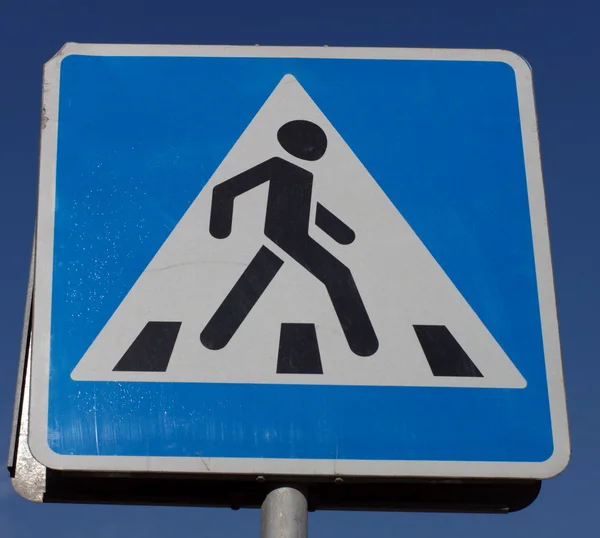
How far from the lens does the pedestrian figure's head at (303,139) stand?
6.84 feet

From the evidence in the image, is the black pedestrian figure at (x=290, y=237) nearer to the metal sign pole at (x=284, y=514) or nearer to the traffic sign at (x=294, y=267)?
the traffic sign at (x=294, y=267)

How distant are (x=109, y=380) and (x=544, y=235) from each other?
82 cm

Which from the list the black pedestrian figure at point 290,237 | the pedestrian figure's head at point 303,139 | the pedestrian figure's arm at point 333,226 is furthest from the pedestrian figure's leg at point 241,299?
the pedestrian figure's head at point 303,139

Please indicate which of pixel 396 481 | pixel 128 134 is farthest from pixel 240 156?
pixel 396 481

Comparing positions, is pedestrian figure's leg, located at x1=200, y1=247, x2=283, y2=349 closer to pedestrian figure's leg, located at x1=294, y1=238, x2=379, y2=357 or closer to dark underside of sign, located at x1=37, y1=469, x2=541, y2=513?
pedestrian figure's leg, located at x1=294, y1=238, x2=379, y2=357

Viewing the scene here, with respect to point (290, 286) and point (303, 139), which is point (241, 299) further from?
point (303, 139)

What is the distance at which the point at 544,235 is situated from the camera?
2025 mm

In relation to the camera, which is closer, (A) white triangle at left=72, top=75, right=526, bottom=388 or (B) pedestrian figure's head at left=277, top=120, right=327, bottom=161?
(A) white triangle at left=72, top=75, right=526, bottom=388

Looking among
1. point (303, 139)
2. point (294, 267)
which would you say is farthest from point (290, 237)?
point (303, 139)

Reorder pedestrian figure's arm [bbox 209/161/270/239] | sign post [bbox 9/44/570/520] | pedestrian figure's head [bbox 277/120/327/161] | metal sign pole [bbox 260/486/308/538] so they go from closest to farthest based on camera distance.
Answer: metal sign pole [bbox 260/486/308/538] < sign post [bbox 9/44/570/520] < pedestrian figure's arm [bbox 209/161/270/239] < pedestrian figure's head [bbox 277/120/327/161]

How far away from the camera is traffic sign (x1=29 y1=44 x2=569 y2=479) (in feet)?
5.96

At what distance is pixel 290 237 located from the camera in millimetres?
1983

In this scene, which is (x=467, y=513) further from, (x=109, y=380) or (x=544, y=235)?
(x=109, y=380)

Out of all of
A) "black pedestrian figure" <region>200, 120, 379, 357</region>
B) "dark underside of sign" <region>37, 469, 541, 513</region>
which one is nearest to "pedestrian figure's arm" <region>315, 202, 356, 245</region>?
"black pedestrian figure" <region>200, 120, 379, 357</region>
